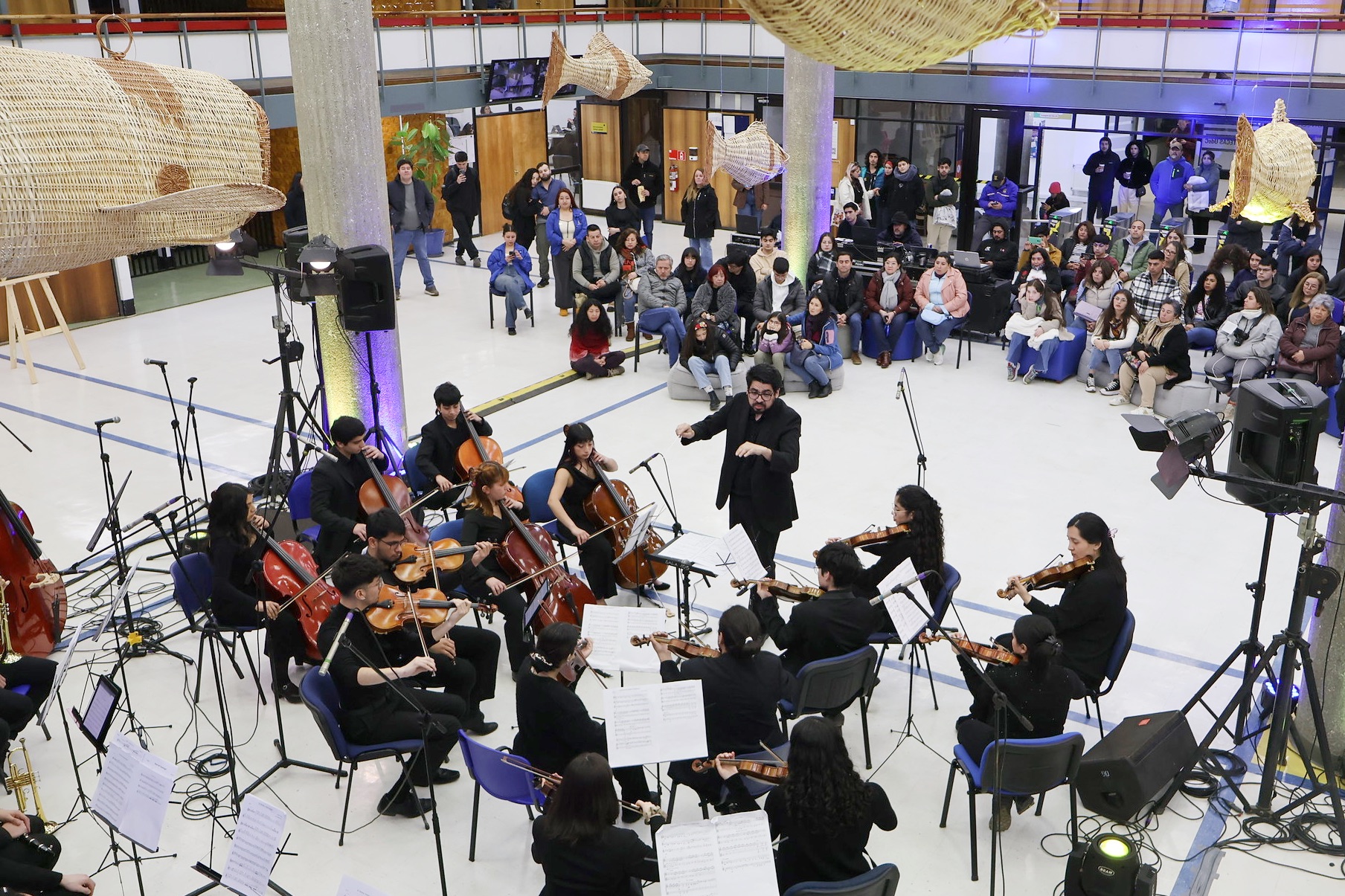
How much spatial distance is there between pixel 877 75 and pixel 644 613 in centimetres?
1242

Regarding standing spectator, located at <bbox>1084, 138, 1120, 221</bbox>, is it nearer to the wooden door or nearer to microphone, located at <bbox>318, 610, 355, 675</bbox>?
the wooden door

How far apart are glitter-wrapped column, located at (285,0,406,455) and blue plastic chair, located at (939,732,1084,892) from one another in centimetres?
502

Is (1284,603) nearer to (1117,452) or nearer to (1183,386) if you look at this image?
(1117,452)

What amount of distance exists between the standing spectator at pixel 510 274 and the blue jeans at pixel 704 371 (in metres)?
3.04

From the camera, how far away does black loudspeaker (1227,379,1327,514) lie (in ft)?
16.5

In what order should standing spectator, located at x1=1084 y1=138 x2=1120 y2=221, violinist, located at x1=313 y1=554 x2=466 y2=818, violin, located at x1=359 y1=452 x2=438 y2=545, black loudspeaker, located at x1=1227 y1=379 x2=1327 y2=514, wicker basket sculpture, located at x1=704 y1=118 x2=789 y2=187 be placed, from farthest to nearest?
standing spectator, located at x1=1084 y1=138 x2=1120 y2=221, wicker basket sculpture, located at x1=704 y1=118 x2=789 y2=187, violin, located at x1=359 y1=452 x2=438 y2=545, violinist, located at x1=313 y1=554 x2=466 y2=818, black loudspeaker, located at x1=1227 y1=379 x2=1327 y2=514

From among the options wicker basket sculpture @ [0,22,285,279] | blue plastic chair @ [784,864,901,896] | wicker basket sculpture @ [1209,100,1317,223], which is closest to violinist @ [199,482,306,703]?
blue plastic chair @ [784,864,901,896]

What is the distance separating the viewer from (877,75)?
52.3 ft

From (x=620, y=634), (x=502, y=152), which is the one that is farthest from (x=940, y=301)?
(x=502, y=152)

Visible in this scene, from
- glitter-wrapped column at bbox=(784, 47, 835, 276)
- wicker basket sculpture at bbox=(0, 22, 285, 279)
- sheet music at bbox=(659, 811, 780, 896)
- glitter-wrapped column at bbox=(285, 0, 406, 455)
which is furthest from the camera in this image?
glitter-wrapped column at bbox=(784, 47, 835, 276)

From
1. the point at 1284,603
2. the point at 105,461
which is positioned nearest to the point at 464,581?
the point at 105,461

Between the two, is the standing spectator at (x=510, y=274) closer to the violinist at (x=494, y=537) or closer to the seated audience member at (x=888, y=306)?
the seated audience member at (x=888, y=306)

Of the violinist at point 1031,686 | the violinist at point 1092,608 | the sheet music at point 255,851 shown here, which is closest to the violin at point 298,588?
the sheet music at point 255,851

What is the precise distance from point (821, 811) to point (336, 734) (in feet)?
7.40
